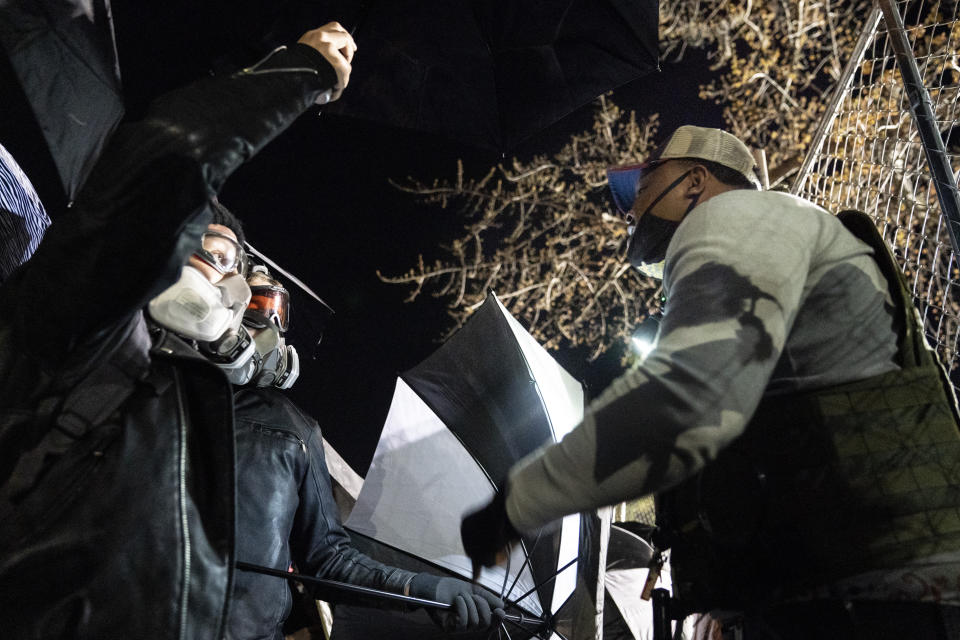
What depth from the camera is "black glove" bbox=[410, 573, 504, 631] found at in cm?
325

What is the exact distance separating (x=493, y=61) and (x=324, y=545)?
343 centimetres

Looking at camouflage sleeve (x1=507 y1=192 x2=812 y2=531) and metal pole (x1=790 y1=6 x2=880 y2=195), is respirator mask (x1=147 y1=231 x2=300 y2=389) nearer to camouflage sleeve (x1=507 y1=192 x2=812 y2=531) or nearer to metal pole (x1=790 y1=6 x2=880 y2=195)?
camouflage sleeve (x1=507 y1=192 x2=812 y2=531)

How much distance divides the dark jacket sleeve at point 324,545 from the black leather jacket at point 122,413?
1.72m

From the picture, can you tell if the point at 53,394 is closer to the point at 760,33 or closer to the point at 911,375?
the point at 911,375

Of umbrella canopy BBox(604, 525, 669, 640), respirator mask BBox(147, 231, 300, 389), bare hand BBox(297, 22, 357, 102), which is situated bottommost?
umbrella canopy BBox(604, 525, 669, 640)

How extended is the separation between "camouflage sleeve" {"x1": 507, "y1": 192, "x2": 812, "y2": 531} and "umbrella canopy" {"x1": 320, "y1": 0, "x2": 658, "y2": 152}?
3.21 m

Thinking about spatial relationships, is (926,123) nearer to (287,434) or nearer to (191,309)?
(191,309)

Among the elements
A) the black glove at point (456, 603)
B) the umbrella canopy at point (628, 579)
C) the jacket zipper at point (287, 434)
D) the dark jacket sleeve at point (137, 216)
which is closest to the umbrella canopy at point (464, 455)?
the black glove at point (456, 603)

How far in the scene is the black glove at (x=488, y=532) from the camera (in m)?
1.79

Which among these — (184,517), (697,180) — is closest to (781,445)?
(697,180)

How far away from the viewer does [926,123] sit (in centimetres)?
320

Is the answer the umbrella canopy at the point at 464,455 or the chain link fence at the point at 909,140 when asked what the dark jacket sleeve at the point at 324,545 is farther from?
the chain link fence at the point at 909,140

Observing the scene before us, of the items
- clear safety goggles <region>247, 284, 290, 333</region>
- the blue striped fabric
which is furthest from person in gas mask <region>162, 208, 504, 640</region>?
the blue striped fabric

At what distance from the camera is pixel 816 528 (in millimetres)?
1789
